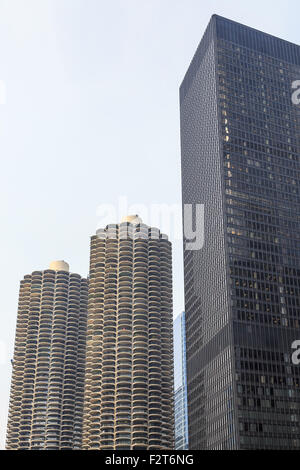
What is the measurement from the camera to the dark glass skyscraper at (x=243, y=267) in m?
154

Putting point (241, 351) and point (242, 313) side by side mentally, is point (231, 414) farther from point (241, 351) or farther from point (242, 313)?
point (242, 313)

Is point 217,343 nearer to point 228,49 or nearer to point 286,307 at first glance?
point 286,307

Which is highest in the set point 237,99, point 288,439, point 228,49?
point 228,49

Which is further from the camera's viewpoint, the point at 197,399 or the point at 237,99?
the point at 237,99

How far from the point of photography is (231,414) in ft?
492

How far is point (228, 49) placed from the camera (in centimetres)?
19750

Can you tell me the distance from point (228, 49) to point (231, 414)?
115 meters

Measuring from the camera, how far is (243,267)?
16775 centimetres

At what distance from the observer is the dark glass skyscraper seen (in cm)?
15350
